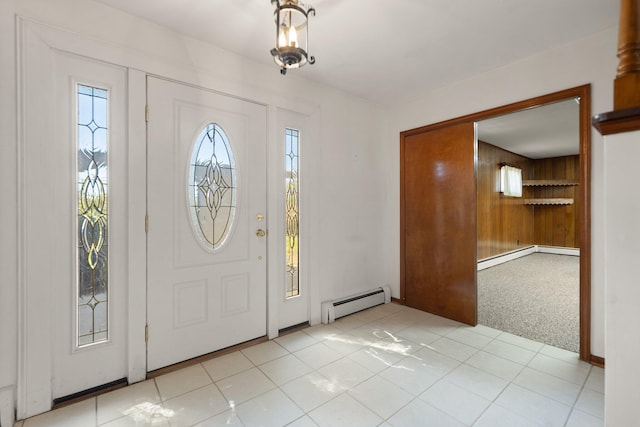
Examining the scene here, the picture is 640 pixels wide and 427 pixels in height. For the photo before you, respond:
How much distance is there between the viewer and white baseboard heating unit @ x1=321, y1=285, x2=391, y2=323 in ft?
10.3

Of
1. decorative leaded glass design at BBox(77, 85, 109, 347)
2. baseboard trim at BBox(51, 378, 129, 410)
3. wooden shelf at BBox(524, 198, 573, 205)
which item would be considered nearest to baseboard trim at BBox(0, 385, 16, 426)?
baseboard trim at BBox(51, 378, 129, 410)

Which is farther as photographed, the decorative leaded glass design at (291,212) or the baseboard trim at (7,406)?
the decorative leaded glass design at (291,212)

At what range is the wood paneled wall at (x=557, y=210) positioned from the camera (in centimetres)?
730

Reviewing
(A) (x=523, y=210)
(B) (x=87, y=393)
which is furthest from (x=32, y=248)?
(A) (x=523, y=210)

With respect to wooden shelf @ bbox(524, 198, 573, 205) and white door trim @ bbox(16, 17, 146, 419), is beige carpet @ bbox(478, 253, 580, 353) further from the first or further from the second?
white door trim @ bbox(16, 17, 146, 419)

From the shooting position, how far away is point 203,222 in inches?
94.7

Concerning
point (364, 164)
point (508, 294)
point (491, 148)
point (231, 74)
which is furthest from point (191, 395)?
point (491, 148)

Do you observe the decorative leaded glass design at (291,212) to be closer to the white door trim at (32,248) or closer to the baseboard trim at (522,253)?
the white door trim at (32,248)

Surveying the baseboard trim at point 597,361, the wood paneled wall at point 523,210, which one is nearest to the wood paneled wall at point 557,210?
the wood paneled wall at point 523,210

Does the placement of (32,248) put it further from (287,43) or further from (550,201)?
(550,201)

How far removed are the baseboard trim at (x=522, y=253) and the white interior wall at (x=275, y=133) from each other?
329 centimetres

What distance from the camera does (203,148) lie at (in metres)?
2.40

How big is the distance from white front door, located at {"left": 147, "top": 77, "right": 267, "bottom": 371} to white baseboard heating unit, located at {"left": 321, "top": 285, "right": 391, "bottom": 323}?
2.40ft

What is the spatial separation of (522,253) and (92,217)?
8.34m
